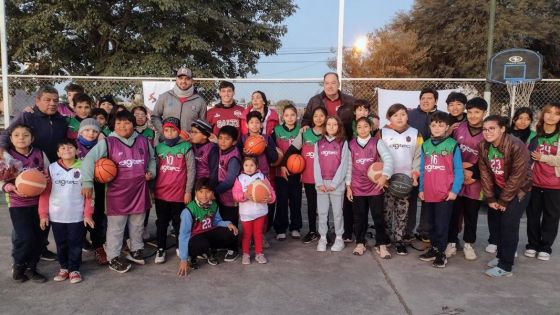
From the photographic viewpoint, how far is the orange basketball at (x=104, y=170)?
4.18 m

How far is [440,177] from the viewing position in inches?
183

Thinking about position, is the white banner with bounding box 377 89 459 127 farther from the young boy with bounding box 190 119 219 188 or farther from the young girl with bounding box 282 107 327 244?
the young boy with bounding box 190 119 219 188

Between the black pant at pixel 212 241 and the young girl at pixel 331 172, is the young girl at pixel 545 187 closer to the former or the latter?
the young girl at pixel 331 172

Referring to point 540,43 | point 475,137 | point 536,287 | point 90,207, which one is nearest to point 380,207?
point 475,137

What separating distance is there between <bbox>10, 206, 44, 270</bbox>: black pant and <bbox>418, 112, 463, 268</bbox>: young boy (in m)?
4.18

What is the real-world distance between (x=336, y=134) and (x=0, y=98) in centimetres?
1168

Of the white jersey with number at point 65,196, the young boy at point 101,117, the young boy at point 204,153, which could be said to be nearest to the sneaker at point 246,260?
the young boy at point 204,153

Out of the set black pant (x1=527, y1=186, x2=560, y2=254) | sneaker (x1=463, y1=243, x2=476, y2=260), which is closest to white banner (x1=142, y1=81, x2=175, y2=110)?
sneaker (x1=463, y1=243, x2=476, y2=260)

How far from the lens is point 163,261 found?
4.73m

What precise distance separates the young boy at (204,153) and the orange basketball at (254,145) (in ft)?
1.22

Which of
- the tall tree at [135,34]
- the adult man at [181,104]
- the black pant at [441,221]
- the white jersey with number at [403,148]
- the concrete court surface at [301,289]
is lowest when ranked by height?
the concrete court surface at [301,289]

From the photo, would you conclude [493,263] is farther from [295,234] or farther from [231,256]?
[231,256]

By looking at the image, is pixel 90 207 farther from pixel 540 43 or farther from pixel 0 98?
pixel 540 43

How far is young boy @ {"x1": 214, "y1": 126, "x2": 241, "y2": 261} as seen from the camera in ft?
15.6
